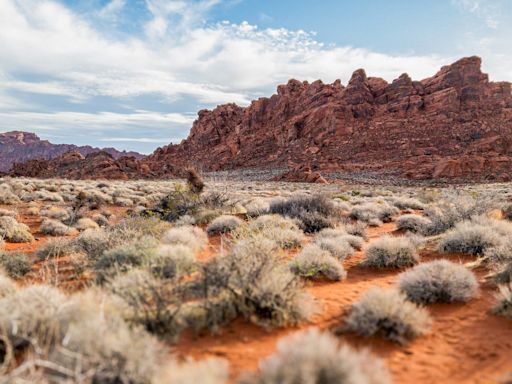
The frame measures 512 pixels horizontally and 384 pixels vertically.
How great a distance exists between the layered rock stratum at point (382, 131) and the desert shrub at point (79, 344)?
49561 mm

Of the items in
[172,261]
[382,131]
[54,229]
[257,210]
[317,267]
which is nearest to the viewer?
[172,261]

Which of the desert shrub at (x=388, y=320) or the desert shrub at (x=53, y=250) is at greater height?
the desert shrub at (x=388, y=320)

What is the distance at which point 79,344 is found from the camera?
122 inches

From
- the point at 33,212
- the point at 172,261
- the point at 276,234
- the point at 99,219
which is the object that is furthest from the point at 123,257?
the point at 33,212

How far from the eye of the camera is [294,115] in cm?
9919

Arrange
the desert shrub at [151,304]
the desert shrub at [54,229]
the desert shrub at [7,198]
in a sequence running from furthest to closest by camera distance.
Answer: the desert shrub at [7,198]
the desert shrub at [54,229]
the desert shrub at [151,304]

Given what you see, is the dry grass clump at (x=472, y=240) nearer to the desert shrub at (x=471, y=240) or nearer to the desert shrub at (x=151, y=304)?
the desert shrub at (x=471, y=240)

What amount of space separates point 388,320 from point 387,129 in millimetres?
78603

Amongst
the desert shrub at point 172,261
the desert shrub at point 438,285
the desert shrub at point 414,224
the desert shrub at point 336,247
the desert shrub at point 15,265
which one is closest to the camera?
the desert shrub at point 438,285

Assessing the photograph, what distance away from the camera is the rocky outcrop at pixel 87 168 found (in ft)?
236

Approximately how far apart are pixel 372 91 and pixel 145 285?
94.9m

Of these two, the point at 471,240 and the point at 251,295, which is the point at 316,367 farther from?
the point at 471,240

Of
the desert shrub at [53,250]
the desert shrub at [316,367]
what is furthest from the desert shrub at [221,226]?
the desert shrub at [316,367]

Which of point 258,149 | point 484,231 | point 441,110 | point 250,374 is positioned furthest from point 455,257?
point 258,149
